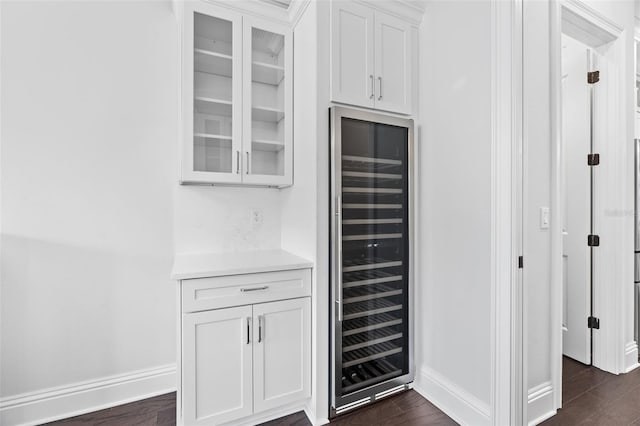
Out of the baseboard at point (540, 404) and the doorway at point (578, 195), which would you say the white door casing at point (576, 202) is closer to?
the doorway at point (578, 195)

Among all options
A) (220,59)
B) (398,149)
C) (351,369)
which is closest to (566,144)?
(398,149)

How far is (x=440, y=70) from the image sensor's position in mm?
1922

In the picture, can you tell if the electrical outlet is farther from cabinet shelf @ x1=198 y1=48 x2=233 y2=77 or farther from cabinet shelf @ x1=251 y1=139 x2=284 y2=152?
cabinet shelf @ x1=198 y1=48 x2=233 y2=77

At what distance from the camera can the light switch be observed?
5.56 feet

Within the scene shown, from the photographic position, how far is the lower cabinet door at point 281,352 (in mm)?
1683

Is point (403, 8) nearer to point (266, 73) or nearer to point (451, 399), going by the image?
point (266, 73)

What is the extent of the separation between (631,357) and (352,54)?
123 inches

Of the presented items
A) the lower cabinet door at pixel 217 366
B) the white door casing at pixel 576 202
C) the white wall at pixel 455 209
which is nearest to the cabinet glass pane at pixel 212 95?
the lower cabinet door at pixel 217 366

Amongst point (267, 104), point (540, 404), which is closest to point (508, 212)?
point (540, 404)

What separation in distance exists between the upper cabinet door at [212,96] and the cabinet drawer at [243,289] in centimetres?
68

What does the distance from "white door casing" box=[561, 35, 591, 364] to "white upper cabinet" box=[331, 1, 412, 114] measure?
1.55 metres

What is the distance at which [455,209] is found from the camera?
1.84 meters

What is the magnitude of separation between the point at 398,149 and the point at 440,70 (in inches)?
22.0

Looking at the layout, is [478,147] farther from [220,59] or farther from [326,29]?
[220,59]
